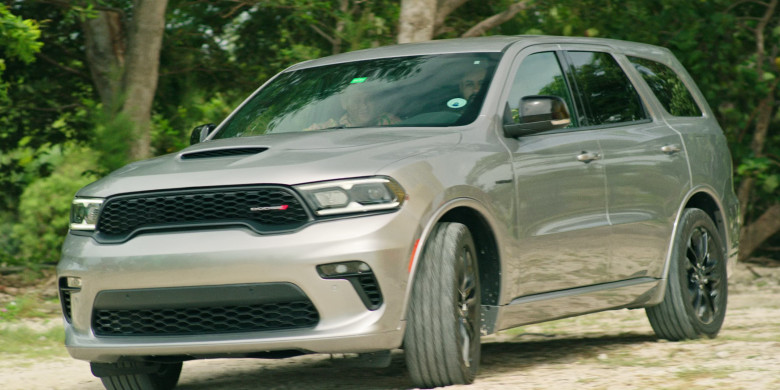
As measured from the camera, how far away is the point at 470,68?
6441mm

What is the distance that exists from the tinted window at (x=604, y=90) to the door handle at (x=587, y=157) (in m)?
0.30

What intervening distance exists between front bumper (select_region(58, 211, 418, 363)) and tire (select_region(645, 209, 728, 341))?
2953mm

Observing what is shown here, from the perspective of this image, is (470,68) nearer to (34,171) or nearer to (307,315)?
(307,315)

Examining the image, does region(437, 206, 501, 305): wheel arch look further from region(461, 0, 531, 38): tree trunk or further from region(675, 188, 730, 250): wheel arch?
region(461, 0, 531, 38): tree trunk

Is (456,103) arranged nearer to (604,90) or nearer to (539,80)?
(539,80)

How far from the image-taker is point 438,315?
535 cm

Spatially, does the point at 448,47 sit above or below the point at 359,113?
above

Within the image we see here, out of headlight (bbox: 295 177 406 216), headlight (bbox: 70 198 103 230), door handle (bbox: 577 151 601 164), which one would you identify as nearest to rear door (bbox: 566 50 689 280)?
door handle (bbox: 577 151 601 164)

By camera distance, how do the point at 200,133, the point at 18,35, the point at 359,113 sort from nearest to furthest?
the point at 359,113 → the point at 200,133 → the point at 18,35

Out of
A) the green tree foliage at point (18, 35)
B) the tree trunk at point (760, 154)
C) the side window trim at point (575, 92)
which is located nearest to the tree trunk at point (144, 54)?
the green tree foliage at point (18, 35)

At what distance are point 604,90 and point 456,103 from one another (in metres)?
1.48

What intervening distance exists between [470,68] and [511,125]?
50 cm

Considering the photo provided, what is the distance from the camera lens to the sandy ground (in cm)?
584

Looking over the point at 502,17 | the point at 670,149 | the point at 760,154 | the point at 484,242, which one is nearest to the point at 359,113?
the point at 484,242
